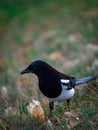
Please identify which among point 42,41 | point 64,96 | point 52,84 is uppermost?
point 52,84

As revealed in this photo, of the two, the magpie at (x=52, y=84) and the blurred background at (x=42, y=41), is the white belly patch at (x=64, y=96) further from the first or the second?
the blurred background at (x=42, y=41)

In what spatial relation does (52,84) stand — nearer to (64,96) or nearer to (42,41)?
(64,96)

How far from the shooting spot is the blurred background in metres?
7.80

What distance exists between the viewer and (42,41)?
40.3 feet

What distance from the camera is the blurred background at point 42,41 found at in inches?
307

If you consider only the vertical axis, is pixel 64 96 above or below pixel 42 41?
above

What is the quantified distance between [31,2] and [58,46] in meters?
6.41

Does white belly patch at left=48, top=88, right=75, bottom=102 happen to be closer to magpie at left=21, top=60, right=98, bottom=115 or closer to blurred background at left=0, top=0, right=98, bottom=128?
magpie at left=21, top=60, right=98, bottom=115

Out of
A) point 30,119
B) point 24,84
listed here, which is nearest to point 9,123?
point 30,119

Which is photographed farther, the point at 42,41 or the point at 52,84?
→ the point at 42,41

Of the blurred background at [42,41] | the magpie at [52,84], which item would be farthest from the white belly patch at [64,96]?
the blurred background at [42,41]

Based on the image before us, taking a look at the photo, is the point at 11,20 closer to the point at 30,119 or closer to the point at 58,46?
the point at 58,46

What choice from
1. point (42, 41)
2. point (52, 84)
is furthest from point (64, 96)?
point (42, 41)

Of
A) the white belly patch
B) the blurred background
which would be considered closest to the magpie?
the white belly patch
